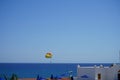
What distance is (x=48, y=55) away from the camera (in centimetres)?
3409

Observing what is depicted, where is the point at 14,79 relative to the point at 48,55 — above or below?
below

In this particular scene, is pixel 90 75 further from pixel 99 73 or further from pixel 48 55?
pixel 48 55

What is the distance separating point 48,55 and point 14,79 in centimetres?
729

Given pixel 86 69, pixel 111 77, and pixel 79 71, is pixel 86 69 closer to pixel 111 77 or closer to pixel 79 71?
pixel 79 71

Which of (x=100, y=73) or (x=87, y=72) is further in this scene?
(x=87, y=72)

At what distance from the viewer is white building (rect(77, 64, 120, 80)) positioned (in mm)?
33375

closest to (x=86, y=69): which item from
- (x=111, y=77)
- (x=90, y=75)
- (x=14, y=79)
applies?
(x=90, y=75)

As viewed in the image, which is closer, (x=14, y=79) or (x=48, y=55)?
(x=14, y=79)

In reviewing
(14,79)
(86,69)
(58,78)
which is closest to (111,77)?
(86,69)

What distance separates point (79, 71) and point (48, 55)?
14.2 feet

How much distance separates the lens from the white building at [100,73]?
109 ft

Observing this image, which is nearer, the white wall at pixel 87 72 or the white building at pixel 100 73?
the white building at pixel 100 73

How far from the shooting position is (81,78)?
3384 centimetres

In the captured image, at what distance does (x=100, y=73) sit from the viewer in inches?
1329
